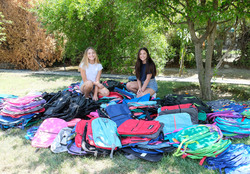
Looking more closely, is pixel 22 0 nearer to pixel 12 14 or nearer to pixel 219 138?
pixel 12 14

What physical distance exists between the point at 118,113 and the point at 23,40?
33.8ft

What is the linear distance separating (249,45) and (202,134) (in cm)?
1198

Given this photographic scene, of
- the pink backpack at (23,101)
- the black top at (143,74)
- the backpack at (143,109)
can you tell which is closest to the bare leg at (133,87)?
the black top at (143,74)

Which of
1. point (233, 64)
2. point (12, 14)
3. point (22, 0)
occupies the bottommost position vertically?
point (233, 64)

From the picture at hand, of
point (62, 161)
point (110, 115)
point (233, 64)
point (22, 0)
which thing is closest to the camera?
point (62, 161)

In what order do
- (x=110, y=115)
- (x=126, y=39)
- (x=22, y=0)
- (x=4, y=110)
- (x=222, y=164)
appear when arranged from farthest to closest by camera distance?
(x=22, y=0) < (x=126, y=39) < (x=4, y=110) < (x=110, y=115) < (x=222, y=164)

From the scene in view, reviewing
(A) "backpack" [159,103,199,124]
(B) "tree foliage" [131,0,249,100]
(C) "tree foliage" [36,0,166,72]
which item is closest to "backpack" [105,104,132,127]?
(A) "backpack" [159,103,199,124]

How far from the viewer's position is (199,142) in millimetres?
2525

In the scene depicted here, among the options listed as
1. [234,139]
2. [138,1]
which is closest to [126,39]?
[138,1]

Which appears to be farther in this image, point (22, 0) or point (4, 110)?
point (22, 0)

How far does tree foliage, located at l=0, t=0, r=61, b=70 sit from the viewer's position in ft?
35.6

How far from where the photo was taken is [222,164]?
89.4 inches

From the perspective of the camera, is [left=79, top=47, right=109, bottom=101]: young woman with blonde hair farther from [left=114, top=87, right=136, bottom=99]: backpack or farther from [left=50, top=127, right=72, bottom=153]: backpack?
[left=50, top=127, right=72, bottom=153]: backpack

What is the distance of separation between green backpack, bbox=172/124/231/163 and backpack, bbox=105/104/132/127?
37.6 inches
